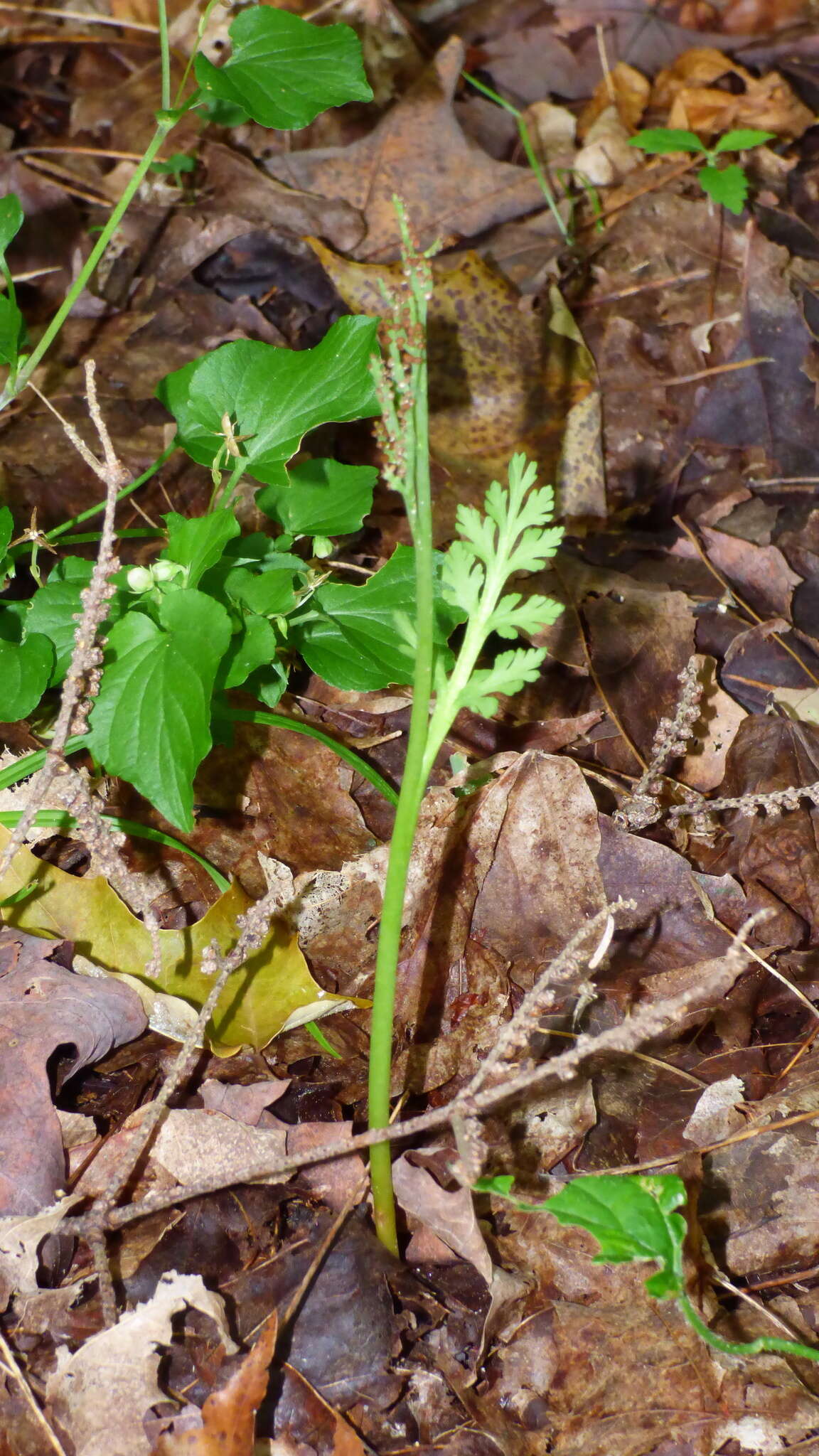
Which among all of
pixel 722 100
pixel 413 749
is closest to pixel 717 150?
pixel 722 100

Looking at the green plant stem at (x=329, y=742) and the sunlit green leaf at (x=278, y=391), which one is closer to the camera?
the sunlit green leaf at (x=278, y=391)

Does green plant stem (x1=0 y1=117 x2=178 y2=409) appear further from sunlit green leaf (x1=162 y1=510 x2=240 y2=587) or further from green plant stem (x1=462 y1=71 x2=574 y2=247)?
green plant stem (x1=462 y1=71 x2=574 y2=247)

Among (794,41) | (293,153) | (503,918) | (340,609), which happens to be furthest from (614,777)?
(794,41)

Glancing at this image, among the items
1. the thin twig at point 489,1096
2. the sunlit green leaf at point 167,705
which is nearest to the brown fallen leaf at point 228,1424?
the thin twig at point 489,1096

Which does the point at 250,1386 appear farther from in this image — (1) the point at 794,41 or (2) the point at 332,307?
(1) the point at 794,41

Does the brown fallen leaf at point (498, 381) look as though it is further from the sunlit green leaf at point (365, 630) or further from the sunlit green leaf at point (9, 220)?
the sunlit green leaf at point (9, 220)

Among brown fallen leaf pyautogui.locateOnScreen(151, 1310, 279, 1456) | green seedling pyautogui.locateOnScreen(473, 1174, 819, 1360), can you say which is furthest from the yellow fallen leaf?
green seedling pyautogui.locateOnScreen(473, 1174, 819, 1360)

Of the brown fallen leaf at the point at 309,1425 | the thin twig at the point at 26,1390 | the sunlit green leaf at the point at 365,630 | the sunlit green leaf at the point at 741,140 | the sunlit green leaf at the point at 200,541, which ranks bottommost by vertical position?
the brown fallen leaf at the point at 309,1425
